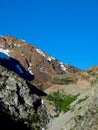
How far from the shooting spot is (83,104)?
160 m

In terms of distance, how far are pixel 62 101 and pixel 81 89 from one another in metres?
10.7

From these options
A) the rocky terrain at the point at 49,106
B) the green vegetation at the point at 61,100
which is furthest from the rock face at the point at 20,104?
the green vegetation at the point at 61,100

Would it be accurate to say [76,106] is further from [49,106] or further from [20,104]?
[20,104]

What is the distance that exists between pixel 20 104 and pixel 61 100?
18.7 metres

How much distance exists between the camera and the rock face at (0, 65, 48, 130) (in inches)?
6713

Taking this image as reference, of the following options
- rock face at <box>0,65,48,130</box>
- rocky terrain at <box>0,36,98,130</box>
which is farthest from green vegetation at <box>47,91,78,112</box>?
rock face at <box>0,65,48,130</box>

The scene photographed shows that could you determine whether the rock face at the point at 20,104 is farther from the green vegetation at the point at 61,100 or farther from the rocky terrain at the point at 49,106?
the green vegetation at the point at 61,100

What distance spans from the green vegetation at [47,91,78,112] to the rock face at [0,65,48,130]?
5601 mm

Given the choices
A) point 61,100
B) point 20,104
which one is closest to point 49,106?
point 61,100

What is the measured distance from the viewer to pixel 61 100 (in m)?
189

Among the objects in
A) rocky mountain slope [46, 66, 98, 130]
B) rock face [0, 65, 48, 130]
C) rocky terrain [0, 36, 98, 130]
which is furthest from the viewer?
rock face [0, 65, 48, 130]

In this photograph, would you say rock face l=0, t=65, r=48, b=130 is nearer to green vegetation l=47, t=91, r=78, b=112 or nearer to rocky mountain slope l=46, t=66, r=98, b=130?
rocky mountain slope l=46, t=66, r=98, b=130

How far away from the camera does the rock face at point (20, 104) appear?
559 feet

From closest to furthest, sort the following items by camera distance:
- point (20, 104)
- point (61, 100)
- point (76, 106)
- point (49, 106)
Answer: point (76, 106) < point (20, 104) < point (49, 106) < point (61, 100)
